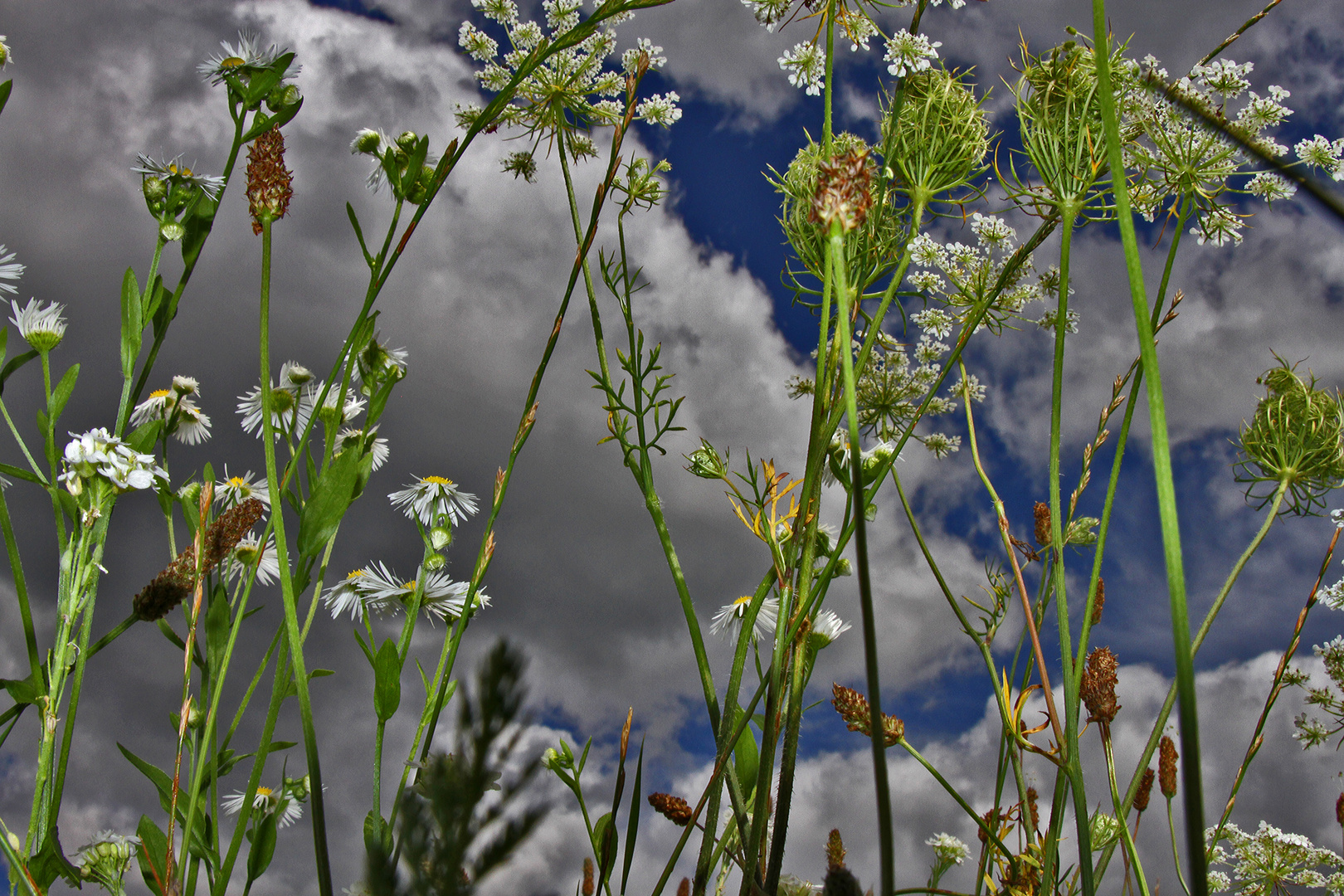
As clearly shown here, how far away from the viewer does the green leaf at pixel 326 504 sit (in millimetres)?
710

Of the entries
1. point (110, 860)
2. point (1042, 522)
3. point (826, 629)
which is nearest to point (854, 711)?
point (826, 629)

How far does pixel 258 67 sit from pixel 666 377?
0.66 m

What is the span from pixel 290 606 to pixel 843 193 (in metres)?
0.48

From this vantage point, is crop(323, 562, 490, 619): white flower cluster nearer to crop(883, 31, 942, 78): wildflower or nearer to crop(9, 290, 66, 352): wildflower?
crop(9, 290, 66, 352): wildflower

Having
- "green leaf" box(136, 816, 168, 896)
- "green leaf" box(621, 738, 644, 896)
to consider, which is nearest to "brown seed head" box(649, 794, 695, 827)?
"green leaf" box(621, 738, 644, 896)

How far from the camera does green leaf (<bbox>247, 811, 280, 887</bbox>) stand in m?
0.87

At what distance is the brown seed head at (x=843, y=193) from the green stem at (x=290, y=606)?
43 cm

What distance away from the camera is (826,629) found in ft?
3.32

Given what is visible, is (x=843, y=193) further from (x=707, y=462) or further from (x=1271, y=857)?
(x=1271, y=857)

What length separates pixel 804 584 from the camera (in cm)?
75

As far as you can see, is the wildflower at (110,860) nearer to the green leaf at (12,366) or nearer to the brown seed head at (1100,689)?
the green leaf at (12,366)

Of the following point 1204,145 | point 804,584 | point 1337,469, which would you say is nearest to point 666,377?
point 804,584

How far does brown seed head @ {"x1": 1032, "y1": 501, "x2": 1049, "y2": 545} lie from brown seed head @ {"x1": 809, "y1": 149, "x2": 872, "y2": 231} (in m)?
0.90

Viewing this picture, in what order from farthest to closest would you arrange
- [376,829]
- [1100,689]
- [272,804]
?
[272,804], [1100,689], [376,829]
